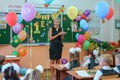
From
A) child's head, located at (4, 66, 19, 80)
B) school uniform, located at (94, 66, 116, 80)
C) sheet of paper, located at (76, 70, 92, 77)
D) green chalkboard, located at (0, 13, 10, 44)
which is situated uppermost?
green chalkboard, located at (0, 13, 10, 44)

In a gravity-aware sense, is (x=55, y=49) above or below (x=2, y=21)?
below

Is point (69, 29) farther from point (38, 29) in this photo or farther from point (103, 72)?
point (103, 72)

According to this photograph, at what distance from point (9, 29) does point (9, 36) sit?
21cm

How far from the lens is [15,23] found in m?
5.91

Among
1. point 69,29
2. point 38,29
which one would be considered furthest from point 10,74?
point 69,29

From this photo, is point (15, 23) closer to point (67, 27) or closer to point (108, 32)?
point (67, 27)

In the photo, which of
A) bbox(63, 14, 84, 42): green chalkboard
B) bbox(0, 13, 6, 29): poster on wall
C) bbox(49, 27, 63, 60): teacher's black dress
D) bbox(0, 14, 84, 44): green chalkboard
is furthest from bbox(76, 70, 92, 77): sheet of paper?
bbox(63, 14, 84, 42): green chalkboard

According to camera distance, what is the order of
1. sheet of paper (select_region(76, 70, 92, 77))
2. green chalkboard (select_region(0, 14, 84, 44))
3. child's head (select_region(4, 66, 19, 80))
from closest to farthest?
child's head (select_region(4, 66, 19, 80)) → sheet of paper (select_region(76, 70, 92, 77)) → green chalkboard (select_region(0, 14, 84, 44))

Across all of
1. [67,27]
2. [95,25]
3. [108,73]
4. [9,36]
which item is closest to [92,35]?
[95,25]

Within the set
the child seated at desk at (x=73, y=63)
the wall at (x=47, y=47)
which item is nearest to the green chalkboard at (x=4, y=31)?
the wall at (x=47, y=47)

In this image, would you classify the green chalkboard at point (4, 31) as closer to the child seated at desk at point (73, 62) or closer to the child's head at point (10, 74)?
the child seated at desk at point (73, 62)

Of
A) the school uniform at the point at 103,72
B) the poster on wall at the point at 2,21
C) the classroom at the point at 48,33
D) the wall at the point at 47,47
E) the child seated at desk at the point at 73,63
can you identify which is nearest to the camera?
the school uniform at the point at 103,72

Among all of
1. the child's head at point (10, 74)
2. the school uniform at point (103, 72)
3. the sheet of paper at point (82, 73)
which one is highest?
the child's head at point (10, 74)

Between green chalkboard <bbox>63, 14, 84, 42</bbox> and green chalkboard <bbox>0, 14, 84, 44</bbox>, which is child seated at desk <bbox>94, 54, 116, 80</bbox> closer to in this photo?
green chalkboard <bbox>0, 14, 84, 44</bbox>
